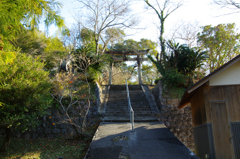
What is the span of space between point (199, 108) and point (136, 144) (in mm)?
2737

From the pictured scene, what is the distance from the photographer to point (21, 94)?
5582 millimetres

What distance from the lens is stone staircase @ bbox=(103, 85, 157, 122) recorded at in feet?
24.6

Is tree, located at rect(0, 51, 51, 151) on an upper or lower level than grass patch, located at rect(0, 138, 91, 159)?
upper

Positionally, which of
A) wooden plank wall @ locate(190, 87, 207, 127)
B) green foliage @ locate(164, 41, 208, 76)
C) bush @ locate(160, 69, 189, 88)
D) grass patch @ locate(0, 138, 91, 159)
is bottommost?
grass patch @ locate(0, 138, 91, 159)

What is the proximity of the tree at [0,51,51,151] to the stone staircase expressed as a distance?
9.16 feet

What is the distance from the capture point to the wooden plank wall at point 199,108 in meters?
5.71

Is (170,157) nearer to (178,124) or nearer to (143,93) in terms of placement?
(178,124)

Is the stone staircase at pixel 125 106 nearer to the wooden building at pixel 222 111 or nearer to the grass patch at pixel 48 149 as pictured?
the grass patch at pixel 48 149

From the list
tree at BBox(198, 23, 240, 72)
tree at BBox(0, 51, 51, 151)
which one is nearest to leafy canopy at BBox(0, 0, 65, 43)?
tree at BBox(0, 51, 51, 151)

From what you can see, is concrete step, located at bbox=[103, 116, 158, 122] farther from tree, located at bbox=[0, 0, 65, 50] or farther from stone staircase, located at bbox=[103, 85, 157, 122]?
tree, located at bbox=[0, 0, 65, 50]

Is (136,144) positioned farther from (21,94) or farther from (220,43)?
(220,43)


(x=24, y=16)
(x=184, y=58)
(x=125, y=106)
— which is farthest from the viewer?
(x=184, y=58)

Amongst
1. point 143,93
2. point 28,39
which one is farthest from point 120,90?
point 28,39

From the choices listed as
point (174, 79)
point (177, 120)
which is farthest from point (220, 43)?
point (177, 120)
